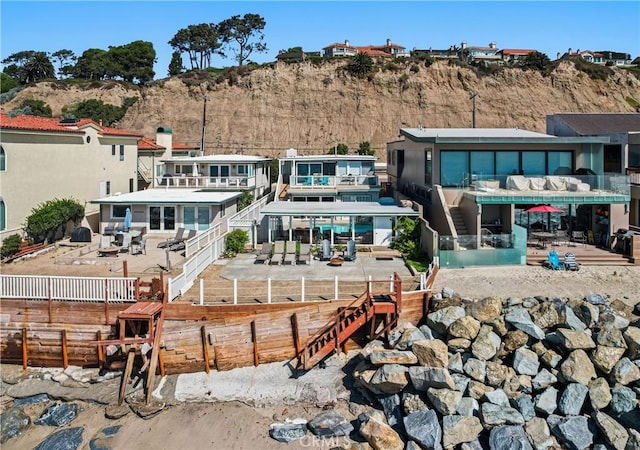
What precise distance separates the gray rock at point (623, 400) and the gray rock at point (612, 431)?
33 cm

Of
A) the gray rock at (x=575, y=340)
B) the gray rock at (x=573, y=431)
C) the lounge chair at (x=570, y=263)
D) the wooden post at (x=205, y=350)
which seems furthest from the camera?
→ the lounge chair at (x=570, y=263)

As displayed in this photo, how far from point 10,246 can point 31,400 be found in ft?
32.9

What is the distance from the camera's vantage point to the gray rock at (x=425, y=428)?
12328 millimetres

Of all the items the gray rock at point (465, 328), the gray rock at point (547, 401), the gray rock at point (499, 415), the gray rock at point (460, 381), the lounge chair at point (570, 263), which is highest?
the lounge chair at point (570, 263)

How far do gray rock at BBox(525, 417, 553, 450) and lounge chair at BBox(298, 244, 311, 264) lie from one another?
10.4 m

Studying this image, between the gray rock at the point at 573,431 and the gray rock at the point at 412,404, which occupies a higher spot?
the gray rock at the point at 412,404

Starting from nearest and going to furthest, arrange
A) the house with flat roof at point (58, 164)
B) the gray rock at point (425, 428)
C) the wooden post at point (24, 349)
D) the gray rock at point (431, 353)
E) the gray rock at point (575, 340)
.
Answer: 1. the gray rock at point (425, 428)
2. the gray rock at point (431, 353)
3. the gray rock at point (575, 340)
4. the wooden post at point (24, 349)
5. the house with flat roof at point (58, 164)

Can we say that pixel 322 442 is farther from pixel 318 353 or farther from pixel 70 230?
pixel 70 230

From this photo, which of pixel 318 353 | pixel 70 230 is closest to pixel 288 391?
pixel 318 353

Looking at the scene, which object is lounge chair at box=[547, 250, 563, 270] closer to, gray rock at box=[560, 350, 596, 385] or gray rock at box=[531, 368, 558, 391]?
gray rock at box=[560, 350, 596, 385]

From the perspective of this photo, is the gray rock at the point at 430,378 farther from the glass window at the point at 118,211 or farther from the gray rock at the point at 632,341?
the glass window at the point at 118,211

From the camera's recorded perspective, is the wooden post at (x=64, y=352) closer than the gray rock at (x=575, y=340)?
No

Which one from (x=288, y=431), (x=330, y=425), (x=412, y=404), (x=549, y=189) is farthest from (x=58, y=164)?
(x=549, y=189)

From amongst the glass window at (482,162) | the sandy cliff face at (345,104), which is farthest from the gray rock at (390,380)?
the sandy cliff face at (345,104)
